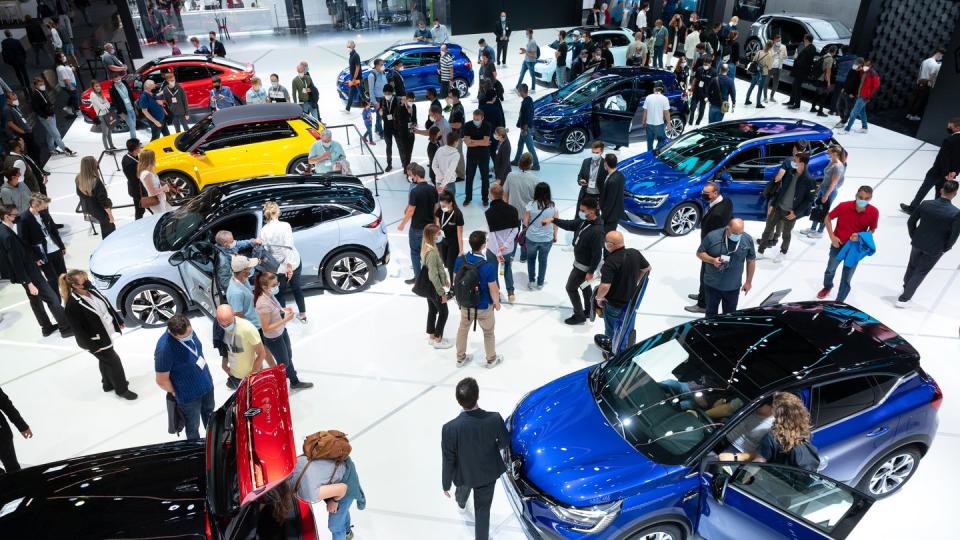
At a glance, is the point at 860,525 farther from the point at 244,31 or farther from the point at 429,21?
the point at 244,31

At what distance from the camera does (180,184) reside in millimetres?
10367

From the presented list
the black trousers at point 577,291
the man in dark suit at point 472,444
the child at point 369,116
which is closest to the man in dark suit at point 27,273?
the man in dark suit at point 472,444

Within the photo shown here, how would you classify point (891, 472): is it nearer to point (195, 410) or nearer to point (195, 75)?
point (195, 410)

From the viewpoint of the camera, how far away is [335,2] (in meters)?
25.8

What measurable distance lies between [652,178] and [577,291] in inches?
124

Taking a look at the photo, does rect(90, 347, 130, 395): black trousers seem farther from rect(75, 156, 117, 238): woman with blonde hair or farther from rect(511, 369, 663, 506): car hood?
rect(511, 369, 663, 506): car hood

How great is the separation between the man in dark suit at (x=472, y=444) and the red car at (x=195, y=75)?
13003 mm

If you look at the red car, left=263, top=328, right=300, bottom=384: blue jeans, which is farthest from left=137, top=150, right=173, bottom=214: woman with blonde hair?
the red car

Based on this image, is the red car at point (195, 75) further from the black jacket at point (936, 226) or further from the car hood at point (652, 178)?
the black jacket at point (936, 226)

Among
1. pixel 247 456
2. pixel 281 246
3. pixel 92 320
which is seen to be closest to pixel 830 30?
pixel 281 246

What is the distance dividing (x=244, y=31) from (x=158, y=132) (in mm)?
14661

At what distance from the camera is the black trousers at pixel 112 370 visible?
607 centimetres

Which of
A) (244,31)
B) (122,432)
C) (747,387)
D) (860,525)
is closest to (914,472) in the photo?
(860,525)

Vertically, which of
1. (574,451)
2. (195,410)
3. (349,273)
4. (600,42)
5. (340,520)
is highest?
(600,42)
